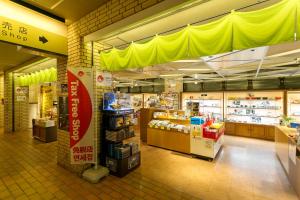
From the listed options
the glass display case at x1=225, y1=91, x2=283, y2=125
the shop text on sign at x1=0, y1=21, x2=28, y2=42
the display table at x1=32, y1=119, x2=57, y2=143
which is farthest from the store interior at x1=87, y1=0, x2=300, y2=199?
the display table at x1=32, y1=119, x2=57, y2=143

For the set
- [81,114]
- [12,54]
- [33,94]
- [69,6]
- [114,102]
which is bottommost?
[81,114]

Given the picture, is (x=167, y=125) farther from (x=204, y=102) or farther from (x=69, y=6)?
(x=204, y=102)

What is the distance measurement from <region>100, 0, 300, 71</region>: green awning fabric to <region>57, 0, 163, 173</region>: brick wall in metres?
0.76

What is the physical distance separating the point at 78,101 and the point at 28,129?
9.01m

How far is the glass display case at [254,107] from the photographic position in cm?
858

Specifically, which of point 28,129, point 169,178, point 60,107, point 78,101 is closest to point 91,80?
point 78,101

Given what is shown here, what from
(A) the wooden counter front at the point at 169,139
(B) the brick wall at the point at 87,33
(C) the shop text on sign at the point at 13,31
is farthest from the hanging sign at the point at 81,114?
(A) the wooden counter front at the point at 169,139

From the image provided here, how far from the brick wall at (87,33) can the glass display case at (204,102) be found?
7585mm

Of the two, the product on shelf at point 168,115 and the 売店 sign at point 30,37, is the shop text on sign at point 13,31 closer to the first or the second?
the 売店 sign at point 30,37

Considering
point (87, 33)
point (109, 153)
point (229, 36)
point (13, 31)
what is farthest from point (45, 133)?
point (229, 36)

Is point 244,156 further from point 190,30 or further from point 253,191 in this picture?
point 190,30

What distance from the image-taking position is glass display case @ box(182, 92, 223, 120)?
400 inches

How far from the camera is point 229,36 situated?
2568mm

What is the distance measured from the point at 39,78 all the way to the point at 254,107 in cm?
1160
